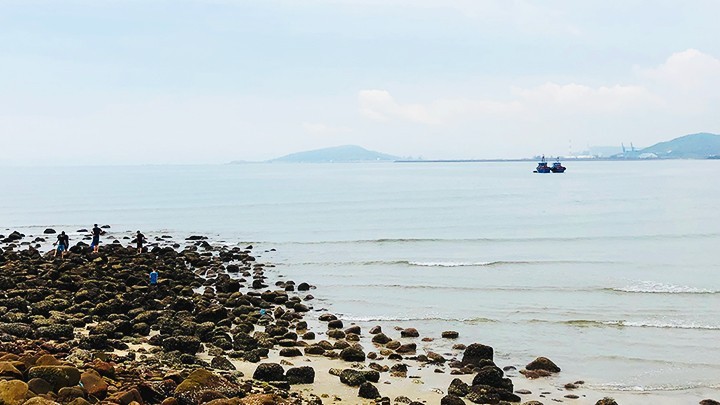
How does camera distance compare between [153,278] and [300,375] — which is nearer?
[300,375]

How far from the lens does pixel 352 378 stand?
44.8 ft

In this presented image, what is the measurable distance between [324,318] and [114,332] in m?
6.44

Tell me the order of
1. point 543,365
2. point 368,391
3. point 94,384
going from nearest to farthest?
point 94,384
point 368,391
point 543,365

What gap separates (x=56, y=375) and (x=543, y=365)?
10521 mm

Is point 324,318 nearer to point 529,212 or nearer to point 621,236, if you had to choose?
point 621,236

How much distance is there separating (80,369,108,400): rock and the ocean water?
31.9 ft

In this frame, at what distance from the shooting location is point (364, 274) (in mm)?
30344

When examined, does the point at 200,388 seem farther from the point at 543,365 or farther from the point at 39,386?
the point at 543,365

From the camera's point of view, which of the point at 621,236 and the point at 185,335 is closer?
the point at 185,335

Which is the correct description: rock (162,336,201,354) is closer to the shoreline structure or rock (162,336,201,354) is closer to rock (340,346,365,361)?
the shoreline structure

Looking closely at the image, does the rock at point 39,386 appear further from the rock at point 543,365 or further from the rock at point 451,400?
the rock at point 543,365

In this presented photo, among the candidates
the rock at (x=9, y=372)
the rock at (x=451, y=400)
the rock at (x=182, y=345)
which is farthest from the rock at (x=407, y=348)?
the rock at (x=9, y=372)

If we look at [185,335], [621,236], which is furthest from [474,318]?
[621,236]

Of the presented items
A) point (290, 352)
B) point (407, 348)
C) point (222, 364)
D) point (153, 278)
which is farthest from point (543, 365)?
point (153, 278)
